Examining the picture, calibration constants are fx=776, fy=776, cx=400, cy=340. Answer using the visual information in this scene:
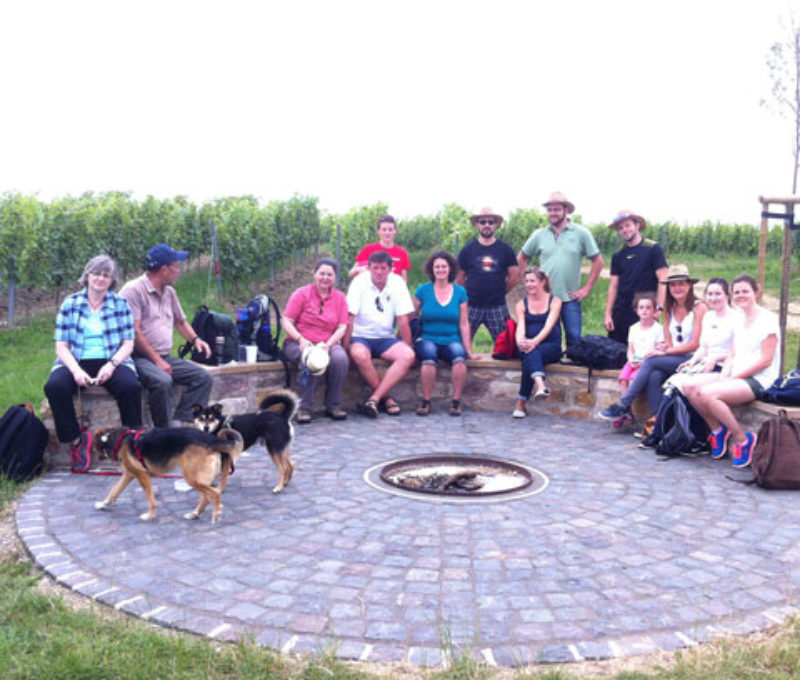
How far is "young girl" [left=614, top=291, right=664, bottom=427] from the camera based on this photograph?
7000 mm

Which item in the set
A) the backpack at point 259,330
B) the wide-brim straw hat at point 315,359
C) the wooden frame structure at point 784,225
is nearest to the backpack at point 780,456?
the wooden frame structure at point 784,225

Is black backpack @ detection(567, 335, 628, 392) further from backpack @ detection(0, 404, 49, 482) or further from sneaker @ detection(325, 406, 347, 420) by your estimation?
backpack @ detection(0, 404, 49, 482)

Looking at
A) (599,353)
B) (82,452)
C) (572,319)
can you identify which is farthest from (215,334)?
(599,353)

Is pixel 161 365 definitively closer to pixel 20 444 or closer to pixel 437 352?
pixel 20 444

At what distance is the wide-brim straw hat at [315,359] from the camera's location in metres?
7.02

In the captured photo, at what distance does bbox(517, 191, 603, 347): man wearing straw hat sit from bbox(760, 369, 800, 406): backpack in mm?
2141

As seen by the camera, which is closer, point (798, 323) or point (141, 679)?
point (141, 679)

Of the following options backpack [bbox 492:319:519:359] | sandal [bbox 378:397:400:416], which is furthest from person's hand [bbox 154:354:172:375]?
backpack [bbox 492:319:519:359]

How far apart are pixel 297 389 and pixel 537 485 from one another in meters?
3.02

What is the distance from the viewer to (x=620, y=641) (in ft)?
10.4

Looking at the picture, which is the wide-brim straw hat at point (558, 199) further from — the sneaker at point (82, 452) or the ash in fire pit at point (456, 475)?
the sneaker at point (82, 452)

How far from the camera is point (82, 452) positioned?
560 cm

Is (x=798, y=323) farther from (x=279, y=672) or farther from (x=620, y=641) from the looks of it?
(x=279, y=672)

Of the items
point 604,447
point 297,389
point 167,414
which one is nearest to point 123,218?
point 297,389
